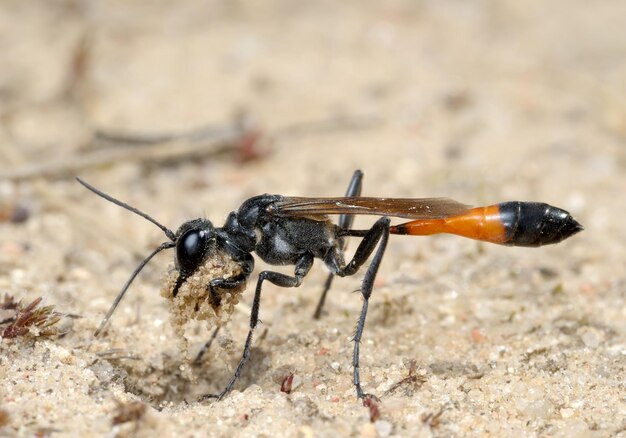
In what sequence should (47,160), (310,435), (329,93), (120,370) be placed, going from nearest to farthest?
1. (310,435)
2. (120,370)
3. (47,160)
4. (329,93)

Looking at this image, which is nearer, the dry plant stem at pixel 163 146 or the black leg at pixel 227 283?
the black leg at pixel 227 283

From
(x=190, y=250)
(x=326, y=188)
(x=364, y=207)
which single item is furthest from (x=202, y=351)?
(x=326, y=188)

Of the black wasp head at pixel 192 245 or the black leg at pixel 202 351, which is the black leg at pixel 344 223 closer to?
the black leg at pixel 202 351

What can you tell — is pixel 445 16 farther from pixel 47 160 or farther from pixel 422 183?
pixel 47 160

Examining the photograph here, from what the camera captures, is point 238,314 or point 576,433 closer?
point 576,433

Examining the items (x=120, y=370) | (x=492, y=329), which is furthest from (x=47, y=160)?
(x=492, y=329)

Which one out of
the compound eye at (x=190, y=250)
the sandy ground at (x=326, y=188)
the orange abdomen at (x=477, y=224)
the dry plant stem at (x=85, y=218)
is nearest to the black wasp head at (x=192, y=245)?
the compound eye at (x=190, y=250)
